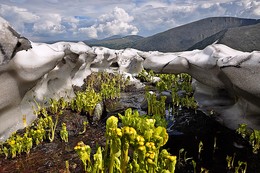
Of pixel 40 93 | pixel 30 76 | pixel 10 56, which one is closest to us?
pixel 10 56

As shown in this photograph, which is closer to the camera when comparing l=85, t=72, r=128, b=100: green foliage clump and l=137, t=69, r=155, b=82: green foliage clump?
l=85, t=72, r=128, b=100: green foliage clump

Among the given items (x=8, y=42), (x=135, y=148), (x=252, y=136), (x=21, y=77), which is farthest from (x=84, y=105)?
(x=135, y=148)

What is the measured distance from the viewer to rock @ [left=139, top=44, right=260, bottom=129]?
8375mm

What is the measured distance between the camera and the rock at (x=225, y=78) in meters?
8.38

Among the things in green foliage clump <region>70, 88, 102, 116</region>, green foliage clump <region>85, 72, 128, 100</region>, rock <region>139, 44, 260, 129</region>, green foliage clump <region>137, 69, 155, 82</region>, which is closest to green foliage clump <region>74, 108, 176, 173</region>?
rock <region>139, 44, 260, 129</region>

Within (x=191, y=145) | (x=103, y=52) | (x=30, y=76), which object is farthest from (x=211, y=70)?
(x=103, y=52)

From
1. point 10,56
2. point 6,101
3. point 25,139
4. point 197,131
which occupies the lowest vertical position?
point 197,131

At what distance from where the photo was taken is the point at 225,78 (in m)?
10.1

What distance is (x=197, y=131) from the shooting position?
1001cm

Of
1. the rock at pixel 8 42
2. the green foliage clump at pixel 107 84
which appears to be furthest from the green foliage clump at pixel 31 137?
the green foliage clump at pixel 107 84

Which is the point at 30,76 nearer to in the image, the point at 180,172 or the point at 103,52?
the point at 180,172

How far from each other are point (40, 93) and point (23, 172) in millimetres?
5955

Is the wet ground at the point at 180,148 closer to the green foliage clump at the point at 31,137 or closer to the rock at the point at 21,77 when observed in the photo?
the green foliage clump at the point at 31,137

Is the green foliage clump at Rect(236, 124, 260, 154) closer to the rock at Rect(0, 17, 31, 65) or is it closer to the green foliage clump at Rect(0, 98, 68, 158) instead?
the green foliage clump at Rect(0, 98, 68, 158)
